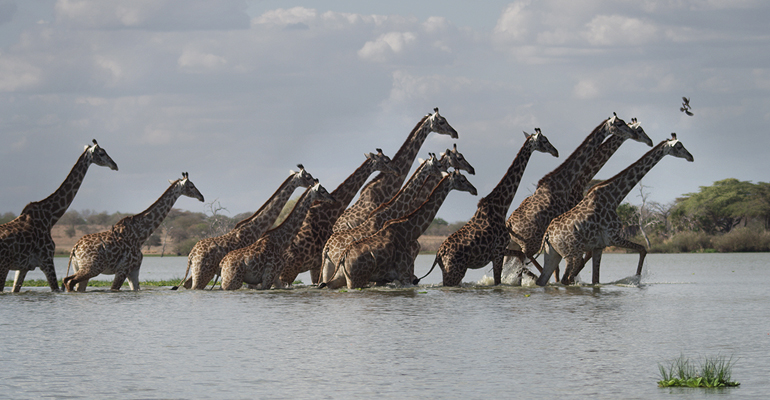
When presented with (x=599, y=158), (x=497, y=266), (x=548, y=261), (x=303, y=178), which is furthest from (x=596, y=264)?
(x=303, y=178)

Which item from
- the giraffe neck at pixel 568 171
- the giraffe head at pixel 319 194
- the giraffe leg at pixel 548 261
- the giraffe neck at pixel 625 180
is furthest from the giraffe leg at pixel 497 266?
the giraffe head at pixel 319 194

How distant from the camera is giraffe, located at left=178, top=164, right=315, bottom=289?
17.5 meters

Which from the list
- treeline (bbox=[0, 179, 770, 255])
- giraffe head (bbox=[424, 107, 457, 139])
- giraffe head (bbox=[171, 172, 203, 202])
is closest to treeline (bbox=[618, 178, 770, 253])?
treeline (bbox=[0, 179, 770, 255])

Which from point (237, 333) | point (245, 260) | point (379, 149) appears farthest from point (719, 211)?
point (237, 333)

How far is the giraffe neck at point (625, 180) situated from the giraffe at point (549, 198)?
1.12m

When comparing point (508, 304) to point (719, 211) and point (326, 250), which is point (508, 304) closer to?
point (326, 250)

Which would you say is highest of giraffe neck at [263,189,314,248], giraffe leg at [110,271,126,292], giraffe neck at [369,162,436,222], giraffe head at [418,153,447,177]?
giraffe head at [418,153,447,177]

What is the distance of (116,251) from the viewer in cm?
1642

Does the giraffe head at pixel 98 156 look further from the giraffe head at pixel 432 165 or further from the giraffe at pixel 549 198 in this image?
the giraffe at pixel 549 198

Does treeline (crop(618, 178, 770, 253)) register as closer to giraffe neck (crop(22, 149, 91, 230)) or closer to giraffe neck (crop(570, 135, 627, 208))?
giraffe neck (crop(570, 135, 627, 208))

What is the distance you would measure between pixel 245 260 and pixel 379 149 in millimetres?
4540

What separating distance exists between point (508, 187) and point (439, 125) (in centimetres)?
394

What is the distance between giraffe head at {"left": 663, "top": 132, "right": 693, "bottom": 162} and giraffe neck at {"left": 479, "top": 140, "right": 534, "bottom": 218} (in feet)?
8.90

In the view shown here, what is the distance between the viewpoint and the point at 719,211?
5891 centimetres
